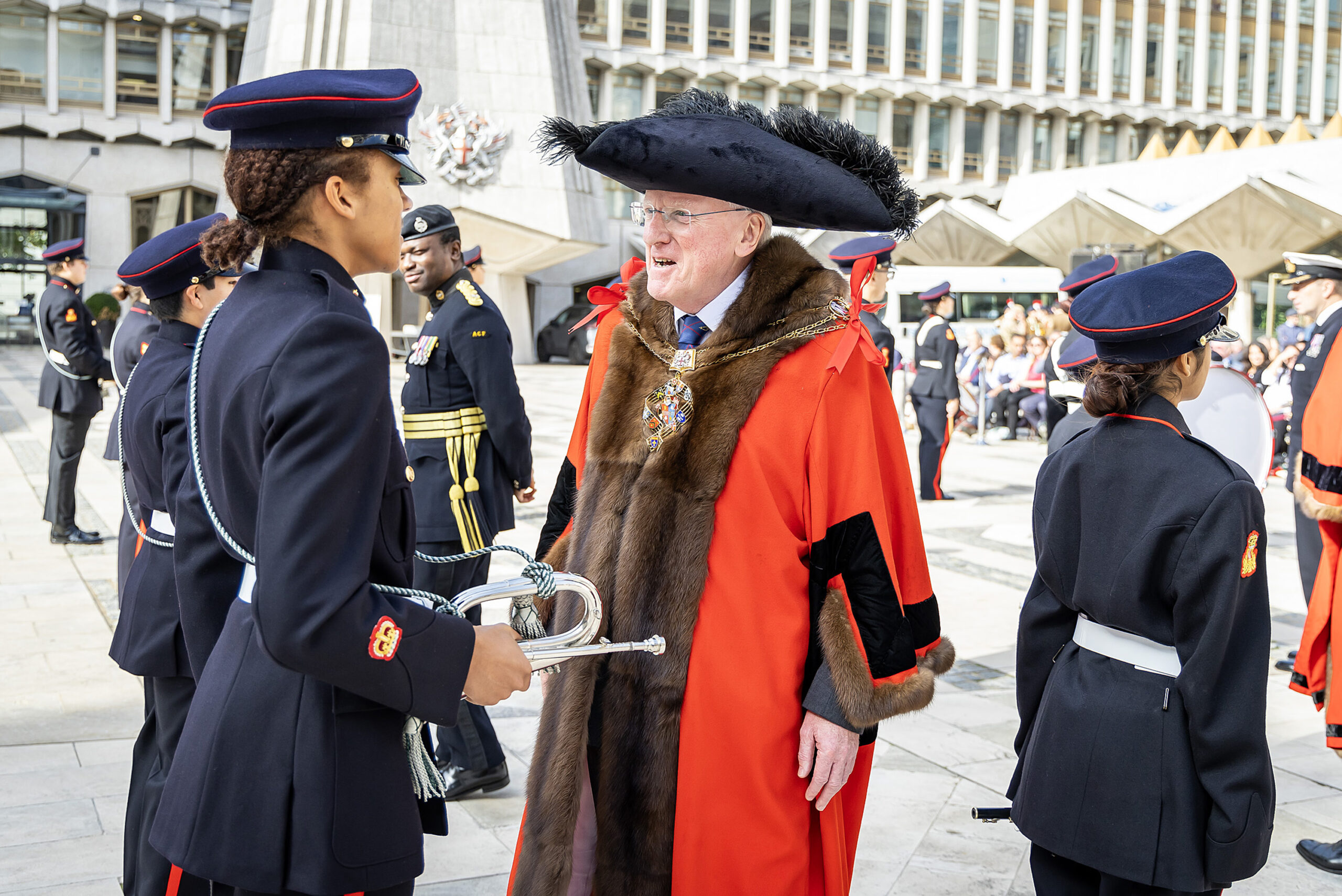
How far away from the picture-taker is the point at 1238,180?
27.1m

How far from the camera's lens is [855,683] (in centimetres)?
234

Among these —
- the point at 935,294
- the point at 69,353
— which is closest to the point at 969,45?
the point at 935,294

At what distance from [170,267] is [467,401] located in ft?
4.57

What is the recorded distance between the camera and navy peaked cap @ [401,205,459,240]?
15.9 feet

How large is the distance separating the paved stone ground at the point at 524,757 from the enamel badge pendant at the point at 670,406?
5.71 ft

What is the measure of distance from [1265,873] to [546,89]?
26.9 m

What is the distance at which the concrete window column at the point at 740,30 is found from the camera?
44094 millimetres

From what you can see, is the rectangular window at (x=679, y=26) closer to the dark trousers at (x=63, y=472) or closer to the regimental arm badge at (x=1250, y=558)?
the dark trousers at (x=63, y=472)

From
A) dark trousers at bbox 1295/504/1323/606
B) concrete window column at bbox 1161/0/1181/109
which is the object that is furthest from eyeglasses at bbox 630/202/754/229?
concrete window column at bbox 1161/0/1181/109

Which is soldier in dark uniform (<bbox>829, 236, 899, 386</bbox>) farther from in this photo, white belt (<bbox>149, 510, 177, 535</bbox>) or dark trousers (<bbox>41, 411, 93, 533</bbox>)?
dark trousers (<bbox>41, 411, 93, 533</bbox>)

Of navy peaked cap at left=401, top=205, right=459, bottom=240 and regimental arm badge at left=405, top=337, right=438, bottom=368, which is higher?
navy peaked cap at left=401, top=205, right=459, bottom=240

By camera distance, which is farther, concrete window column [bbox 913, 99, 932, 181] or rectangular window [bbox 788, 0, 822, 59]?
concrete window column [bbox 913, 99, 932, 181]

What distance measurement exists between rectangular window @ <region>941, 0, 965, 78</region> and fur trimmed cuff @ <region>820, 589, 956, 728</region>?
160ft

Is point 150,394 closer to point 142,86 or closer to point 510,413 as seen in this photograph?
point 510,413
